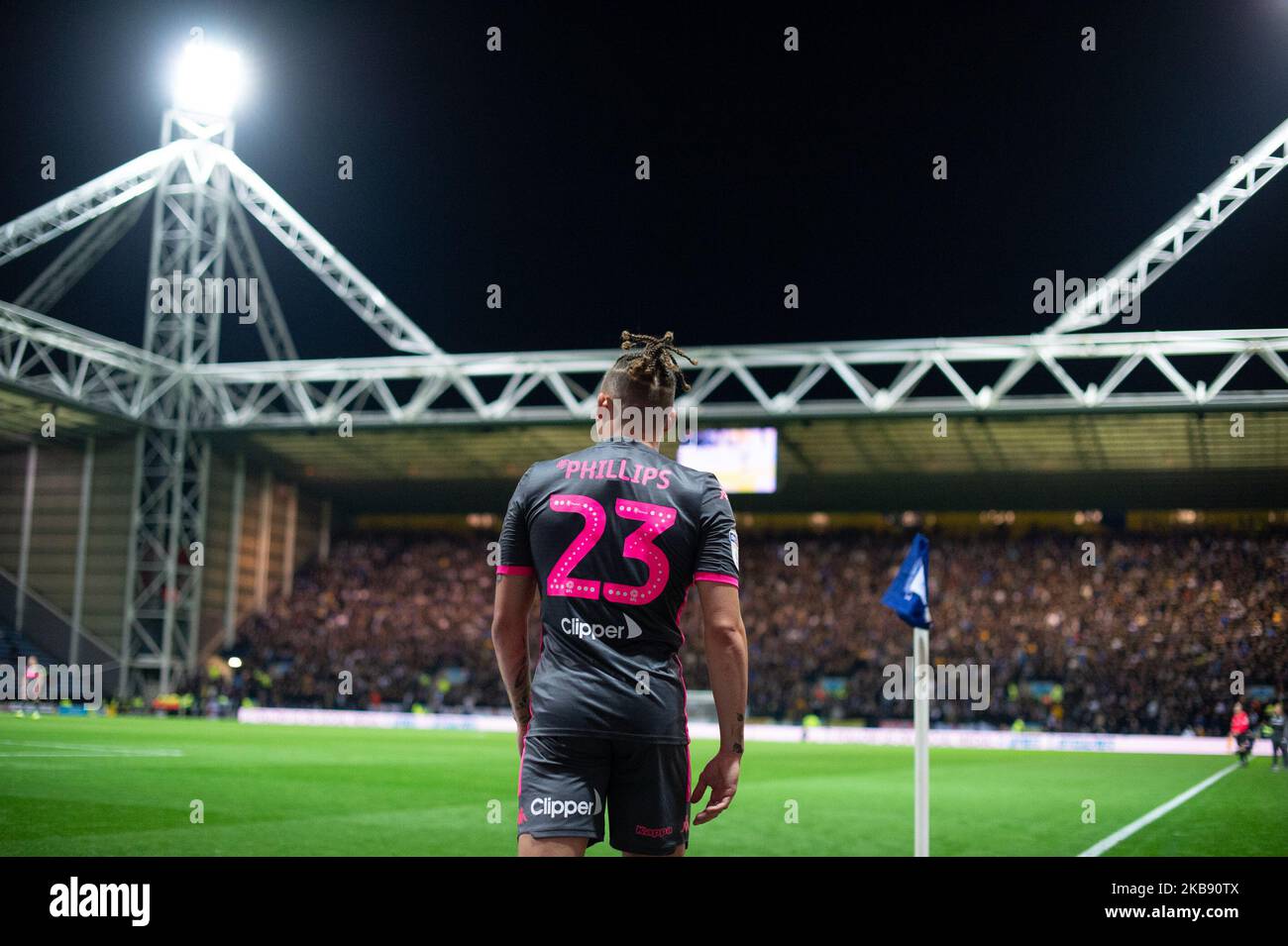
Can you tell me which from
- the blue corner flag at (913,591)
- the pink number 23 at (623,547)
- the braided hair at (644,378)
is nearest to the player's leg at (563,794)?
the pink number 23 at (623,547)

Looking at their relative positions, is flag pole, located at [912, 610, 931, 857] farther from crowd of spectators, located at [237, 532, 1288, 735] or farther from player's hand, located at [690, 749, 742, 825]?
crowd of spectators, located at [237, 532, 1288, 735]

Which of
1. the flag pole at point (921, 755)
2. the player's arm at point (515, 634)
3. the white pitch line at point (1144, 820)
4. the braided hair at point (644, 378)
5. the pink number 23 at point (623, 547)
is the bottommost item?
the white pitch line at point (1144, 820)

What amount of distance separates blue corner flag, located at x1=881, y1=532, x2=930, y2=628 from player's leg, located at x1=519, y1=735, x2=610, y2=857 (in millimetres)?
5203

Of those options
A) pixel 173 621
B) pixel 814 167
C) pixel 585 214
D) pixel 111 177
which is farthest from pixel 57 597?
pixel 814 167

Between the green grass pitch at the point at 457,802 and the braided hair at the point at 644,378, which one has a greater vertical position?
the braided hair at the point at 644,378

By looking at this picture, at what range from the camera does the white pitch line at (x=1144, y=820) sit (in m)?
11.4

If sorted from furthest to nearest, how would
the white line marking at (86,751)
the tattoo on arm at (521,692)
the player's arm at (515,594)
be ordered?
the white line marking at (86,751) < the tattoo on arm at (521,692) < the player's arm at (515,594)

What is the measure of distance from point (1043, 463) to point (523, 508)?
134 feet

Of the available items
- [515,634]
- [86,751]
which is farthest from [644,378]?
[86,751]

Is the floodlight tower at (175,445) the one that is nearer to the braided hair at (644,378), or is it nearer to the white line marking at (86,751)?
the white line marking at (86,751)

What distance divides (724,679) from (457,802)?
10947 millimetres

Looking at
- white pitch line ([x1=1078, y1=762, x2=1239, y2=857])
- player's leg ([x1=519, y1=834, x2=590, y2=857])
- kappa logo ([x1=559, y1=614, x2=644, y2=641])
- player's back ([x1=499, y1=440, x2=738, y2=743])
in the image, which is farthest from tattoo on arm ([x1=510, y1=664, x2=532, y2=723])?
white pitch line ([x1=1078, y1=762, x2=1239, y2=857])

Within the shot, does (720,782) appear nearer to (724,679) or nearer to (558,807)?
(724,679)

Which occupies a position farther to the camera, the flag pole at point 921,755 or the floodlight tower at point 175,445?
the floodlight tower at point 175,445
